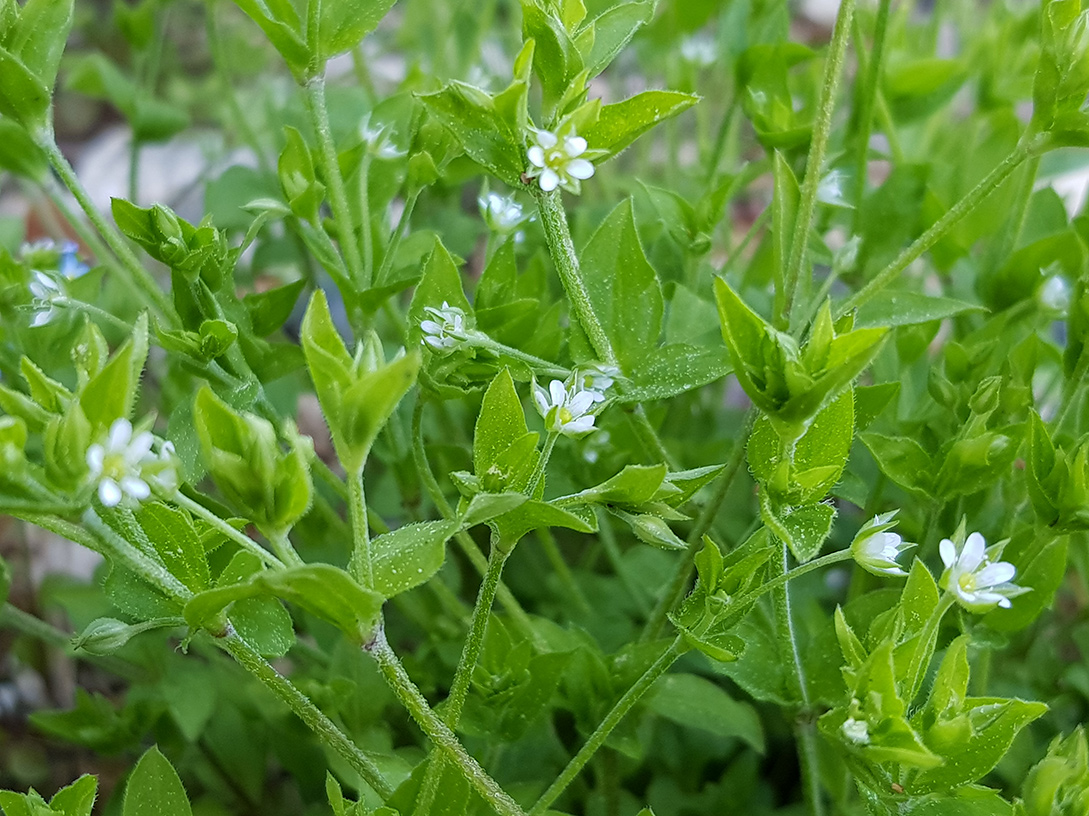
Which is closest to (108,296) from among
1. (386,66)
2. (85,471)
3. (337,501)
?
(337,501)

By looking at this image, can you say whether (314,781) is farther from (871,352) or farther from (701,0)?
(701,0)

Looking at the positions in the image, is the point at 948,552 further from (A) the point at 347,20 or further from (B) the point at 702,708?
(A) the point at 347,20

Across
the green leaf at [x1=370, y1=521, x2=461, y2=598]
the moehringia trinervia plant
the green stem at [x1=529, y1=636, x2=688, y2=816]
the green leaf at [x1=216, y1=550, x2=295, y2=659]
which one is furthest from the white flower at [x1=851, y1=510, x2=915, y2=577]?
the green leaf at [x1=216, y1=550, x2=295, y2=659]

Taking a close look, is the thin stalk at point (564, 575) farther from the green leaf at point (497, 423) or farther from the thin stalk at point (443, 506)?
the green leaf at point (497, 423)

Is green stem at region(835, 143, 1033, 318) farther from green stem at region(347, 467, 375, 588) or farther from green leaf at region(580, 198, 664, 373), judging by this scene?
green stem at region(347, 467, 375, 588)

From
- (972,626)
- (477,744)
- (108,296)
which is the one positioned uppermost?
(108,296)

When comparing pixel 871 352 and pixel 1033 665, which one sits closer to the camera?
pixel 871 352

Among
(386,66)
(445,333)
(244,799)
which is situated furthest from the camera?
(386,66)
